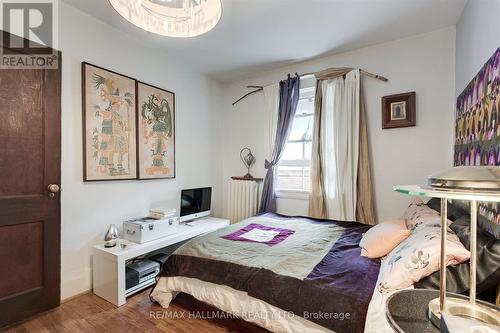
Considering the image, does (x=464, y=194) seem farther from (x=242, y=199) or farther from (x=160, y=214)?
(x=242, y=199)

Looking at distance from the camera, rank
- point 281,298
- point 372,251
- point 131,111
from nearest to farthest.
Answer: point 281,298
point 372,251
point 131,111

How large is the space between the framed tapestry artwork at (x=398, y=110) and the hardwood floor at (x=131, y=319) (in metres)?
2.42

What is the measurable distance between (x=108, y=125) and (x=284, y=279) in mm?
2143

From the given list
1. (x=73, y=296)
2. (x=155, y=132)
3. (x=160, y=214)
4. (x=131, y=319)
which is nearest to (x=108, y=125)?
(x=155, y=132)

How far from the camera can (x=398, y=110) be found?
262 cm

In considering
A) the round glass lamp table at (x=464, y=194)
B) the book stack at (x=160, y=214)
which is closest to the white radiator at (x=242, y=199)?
the book stack at (x=160, y=214)

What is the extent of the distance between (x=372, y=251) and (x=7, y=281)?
262 centimetres

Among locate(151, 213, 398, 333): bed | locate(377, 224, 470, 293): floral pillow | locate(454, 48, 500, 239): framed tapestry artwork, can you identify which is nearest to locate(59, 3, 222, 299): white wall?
locate(151, 213, 398, 333): bed

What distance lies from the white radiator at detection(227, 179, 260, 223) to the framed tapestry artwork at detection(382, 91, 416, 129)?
6.03ft

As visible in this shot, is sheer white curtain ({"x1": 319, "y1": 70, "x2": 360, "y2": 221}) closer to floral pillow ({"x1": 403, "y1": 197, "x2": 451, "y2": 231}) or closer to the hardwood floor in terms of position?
floral pillow ({"x1": 403, "y1": 197, "x2": 451, "y2": 231})

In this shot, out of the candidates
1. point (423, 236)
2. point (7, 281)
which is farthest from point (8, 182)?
point (423, 236)

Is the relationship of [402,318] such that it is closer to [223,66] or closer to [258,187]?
[258,187]

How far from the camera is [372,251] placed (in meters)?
1.61

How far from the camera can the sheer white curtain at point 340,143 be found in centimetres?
277
